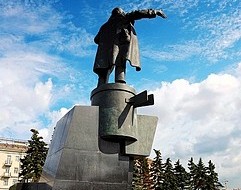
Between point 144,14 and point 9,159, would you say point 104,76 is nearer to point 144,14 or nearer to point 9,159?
point 144,14

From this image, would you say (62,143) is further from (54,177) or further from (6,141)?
(6,141)

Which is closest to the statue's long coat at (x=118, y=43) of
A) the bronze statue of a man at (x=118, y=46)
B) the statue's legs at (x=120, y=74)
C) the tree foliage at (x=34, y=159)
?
the bronze statue of a man at (x=118, y=46)

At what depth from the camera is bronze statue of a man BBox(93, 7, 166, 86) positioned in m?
8.03

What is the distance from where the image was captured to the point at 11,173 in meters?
54.2

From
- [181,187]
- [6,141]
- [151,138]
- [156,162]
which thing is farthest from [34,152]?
[6,141]

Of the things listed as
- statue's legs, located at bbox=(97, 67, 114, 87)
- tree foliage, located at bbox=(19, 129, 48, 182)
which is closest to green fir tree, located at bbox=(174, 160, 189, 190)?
tree foliage, located at bbox=(19, 129, 48, 182)

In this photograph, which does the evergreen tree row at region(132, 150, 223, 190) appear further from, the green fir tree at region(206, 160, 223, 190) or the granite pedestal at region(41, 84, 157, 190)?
the granite pedestal at region(41, 84, 157, 190)

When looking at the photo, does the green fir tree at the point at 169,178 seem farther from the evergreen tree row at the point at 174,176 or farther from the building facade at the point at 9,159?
the building facade at the point at 9,159

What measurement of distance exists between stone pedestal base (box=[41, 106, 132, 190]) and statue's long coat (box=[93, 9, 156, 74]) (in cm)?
144

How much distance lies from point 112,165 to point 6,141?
5019 centimetres

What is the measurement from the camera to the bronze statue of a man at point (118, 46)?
803cm

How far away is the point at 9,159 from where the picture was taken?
173ft

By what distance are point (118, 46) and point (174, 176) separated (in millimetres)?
26972

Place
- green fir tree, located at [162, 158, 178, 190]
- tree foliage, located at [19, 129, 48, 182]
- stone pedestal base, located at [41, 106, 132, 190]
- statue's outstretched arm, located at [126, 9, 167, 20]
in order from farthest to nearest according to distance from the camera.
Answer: green fir tree, located at [162, 158, 178, 190] → tree foliage, located at [19, 129, 48, 182] → statue's outstretched arm, located at [126, 9, 167, 20] → stone pedestal base, located at [41, 106, 132, 190]
